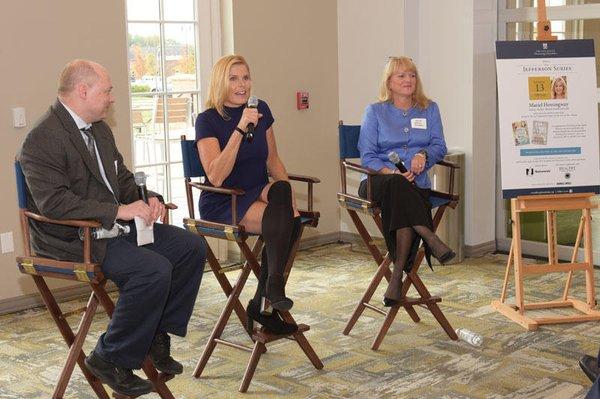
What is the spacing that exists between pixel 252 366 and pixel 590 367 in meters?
1.55

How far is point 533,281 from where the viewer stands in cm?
621

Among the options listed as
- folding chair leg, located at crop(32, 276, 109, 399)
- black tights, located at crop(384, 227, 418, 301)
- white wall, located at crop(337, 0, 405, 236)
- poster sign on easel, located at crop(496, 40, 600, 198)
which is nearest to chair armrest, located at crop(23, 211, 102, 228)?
folding chair leg, located at crop(32, 276, 109, 399)

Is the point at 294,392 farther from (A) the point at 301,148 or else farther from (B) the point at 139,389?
(A) the point at 301,148

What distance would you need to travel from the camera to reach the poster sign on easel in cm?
539

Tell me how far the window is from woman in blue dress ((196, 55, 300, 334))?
1.56m

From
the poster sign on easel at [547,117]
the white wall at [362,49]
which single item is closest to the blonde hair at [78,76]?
the poster sign on easel at [547,117]

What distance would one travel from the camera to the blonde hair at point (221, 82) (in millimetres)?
4816

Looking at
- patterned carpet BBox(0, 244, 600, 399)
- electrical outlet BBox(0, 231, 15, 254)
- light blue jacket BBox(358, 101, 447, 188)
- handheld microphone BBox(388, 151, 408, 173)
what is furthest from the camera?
electrical outlet BBox(0, 231, 15, 254)

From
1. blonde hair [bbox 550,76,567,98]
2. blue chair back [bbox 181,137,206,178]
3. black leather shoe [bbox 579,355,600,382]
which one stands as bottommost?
black leather shoe [bbox 579,355,600,382]

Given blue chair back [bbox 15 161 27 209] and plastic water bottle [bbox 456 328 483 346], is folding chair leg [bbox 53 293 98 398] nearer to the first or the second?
blue chair back [bbox 15 161 27 209]

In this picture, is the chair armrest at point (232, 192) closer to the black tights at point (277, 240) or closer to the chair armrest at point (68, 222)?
the black tights at point (277, 240)

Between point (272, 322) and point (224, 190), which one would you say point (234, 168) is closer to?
point (224, 190)

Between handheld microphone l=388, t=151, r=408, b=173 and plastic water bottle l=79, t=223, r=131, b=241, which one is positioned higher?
handheld microphone l=388, t=151, r=408, b=173

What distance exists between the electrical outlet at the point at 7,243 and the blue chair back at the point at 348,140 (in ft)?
6.91
